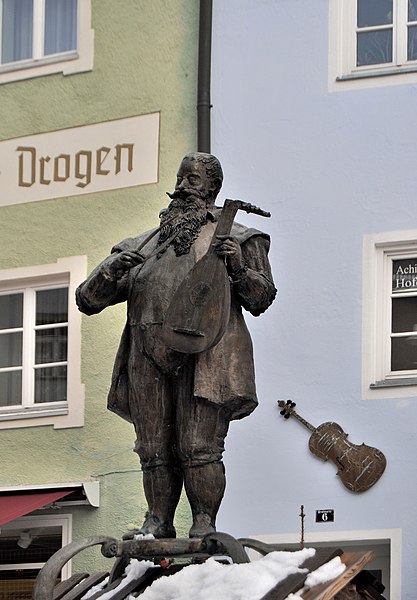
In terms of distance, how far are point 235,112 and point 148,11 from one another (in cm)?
130

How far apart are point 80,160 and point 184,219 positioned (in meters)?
8.78

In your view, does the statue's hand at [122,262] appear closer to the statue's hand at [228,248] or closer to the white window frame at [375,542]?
the statue's hand at [228,248]

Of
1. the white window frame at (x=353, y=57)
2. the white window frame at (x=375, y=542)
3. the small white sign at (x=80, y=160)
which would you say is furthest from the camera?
the small white sign at (x=80, y=160)

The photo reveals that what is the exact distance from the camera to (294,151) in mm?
17000

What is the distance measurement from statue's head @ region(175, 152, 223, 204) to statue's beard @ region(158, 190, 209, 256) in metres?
0.02

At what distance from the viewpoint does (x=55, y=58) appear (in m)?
18.3

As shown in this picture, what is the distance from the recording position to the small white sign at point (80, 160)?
17.7 metres

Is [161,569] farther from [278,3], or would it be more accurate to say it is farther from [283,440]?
[278,3]

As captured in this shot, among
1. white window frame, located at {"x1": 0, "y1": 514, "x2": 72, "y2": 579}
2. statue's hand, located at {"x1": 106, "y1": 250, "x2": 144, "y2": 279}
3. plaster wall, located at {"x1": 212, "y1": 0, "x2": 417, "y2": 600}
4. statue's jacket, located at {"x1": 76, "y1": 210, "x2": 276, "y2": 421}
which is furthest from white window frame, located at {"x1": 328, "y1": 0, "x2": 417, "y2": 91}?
statue's hand, located at {"x1": 106, "y1": 250, "x2": 144, "y2": 279}

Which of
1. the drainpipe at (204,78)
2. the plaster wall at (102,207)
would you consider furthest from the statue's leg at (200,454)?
the drainpipe at (204,78)

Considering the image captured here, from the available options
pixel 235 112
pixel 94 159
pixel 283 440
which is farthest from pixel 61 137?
pixel 283 440

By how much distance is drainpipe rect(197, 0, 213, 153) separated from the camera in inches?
683

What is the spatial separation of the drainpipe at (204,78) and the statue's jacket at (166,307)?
7963mm

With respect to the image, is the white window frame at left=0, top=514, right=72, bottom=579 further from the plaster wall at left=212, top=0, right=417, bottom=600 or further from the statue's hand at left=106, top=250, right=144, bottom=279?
the statue's hand at left=106, top=250, right=144, bottom=279
